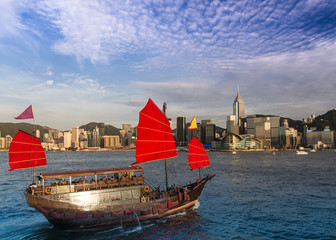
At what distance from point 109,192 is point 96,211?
6.96ft

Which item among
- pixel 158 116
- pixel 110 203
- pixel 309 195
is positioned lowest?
pixel 309 195

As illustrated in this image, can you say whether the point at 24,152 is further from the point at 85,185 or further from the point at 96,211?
the point at 96,211

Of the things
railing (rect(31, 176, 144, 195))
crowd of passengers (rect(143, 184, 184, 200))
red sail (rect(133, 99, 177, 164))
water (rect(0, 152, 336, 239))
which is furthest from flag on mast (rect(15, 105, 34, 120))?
crowd of passengers (rect(143, 184, 184, 200))

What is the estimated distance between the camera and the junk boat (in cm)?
2178

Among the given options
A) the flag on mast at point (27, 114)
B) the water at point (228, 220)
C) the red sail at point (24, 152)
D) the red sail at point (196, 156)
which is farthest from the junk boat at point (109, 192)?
the flag on mast at point (27, 114)

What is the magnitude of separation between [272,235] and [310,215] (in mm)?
7564

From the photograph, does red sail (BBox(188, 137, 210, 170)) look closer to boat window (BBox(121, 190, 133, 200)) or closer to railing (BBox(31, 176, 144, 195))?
railing (BBox(31, 176, 144, 195))

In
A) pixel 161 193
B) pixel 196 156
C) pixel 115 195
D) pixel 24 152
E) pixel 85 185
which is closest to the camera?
pixel 85 185

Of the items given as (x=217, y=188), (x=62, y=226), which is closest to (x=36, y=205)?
(x=62, y=226)

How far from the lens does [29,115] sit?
27031 mm

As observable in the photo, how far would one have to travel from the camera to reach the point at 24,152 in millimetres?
26781

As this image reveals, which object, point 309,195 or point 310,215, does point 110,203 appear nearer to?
point 310,215

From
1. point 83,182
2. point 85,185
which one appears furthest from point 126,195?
point 83,182

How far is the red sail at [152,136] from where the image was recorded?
26.4 m
